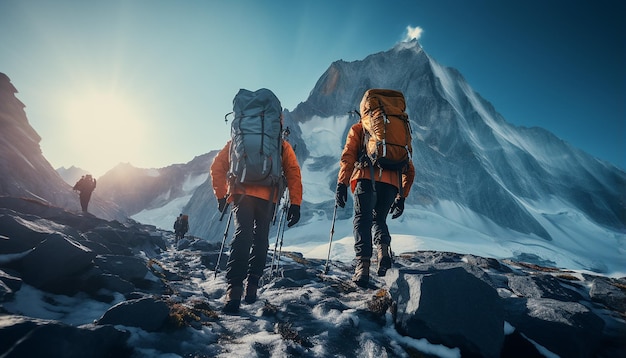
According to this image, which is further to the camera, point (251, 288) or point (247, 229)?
point (251, 288)

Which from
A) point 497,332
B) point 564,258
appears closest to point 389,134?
point 497,332

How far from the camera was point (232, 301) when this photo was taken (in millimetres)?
4164

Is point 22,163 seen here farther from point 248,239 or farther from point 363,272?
point 363,272

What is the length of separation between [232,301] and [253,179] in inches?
71.5

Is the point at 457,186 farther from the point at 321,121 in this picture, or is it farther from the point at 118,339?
the point at 118,339

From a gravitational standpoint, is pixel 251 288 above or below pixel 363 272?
below

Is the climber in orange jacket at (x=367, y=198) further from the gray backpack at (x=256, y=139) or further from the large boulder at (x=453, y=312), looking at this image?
the large boulder at (x=453, y=312)

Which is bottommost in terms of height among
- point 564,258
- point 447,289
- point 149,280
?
point 149,280

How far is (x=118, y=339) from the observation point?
2.35m

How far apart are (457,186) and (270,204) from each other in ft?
267

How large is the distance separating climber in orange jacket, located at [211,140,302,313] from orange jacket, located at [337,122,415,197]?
3.28ft

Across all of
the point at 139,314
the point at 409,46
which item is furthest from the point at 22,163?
the point at 409,46

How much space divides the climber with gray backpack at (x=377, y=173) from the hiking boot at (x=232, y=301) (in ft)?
6.49

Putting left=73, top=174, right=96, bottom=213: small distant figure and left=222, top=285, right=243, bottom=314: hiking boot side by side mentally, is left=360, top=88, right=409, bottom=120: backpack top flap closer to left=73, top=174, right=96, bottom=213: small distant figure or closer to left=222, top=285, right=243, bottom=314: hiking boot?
left=222, top=285, right=243, bottom=314: hiking boot
